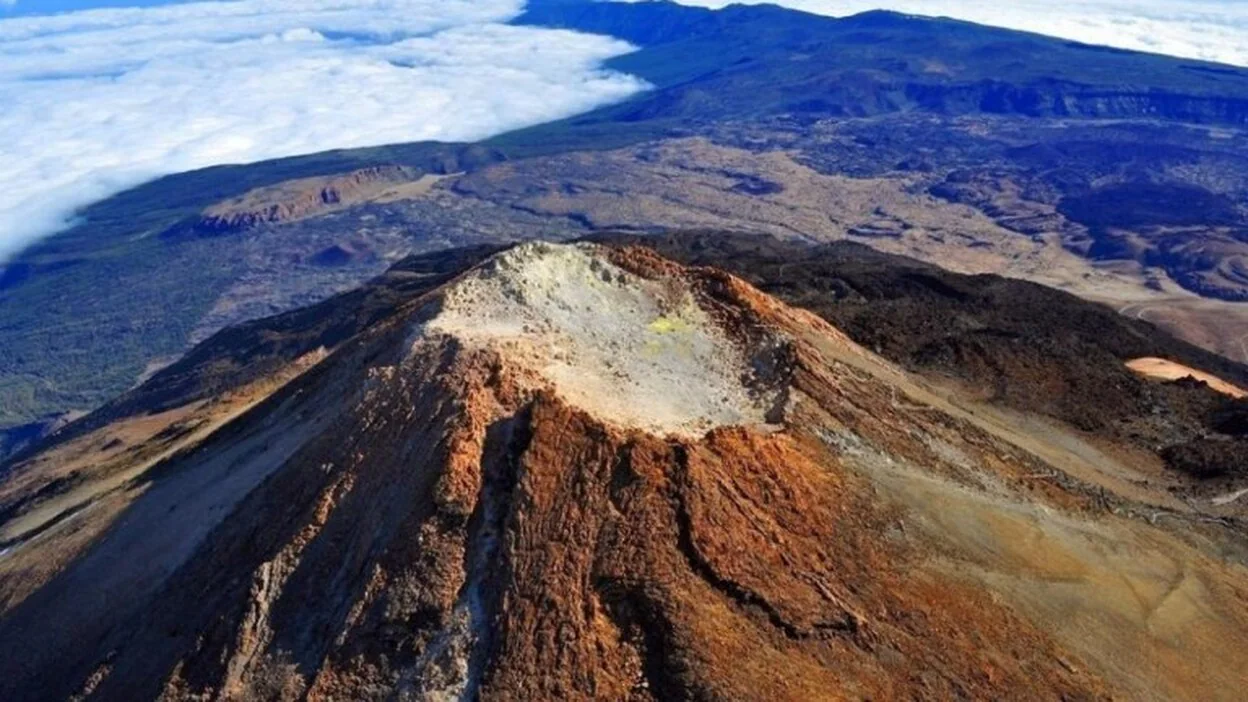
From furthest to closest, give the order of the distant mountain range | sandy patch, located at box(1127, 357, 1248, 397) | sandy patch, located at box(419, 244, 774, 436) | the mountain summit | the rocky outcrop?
the rocky outcrop → sandy patch, located at box(1127, 357, 1248, 397) → sandy patch, located at box(419, 244, 774, 436) → the distant mountain range → the mountain summit

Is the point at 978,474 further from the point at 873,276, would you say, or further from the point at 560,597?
the point at 873,276

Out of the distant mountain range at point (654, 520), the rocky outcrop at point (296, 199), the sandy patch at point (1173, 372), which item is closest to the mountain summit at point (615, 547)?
the distant mountain range at point (654, 520)

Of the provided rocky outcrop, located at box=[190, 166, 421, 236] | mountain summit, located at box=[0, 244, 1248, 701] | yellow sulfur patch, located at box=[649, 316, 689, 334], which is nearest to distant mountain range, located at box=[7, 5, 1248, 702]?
mountain summit, located at box=[0, 244, 1248, 701]

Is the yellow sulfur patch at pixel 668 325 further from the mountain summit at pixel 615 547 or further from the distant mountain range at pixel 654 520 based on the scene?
the distant mountain range at pixel 654 520

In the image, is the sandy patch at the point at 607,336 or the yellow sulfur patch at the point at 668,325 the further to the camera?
the yellow sulfur patch at the point at 668,325

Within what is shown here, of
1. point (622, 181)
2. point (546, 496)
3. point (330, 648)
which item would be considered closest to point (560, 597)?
point (546, 496)

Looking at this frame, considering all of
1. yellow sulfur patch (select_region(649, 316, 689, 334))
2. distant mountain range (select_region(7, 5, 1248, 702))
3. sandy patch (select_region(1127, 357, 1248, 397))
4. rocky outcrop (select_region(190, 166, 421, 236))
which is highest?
yellow sulfur patch (select_region(649, 316, 689, 334))

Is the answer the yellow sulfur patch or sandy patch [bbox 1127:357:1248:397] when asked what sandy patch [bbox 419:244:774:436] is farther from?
sandy patch [bbox 1127:357:1248:397]

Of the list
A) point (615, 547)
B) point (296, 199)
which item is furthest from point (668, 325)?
point (296, 199)
